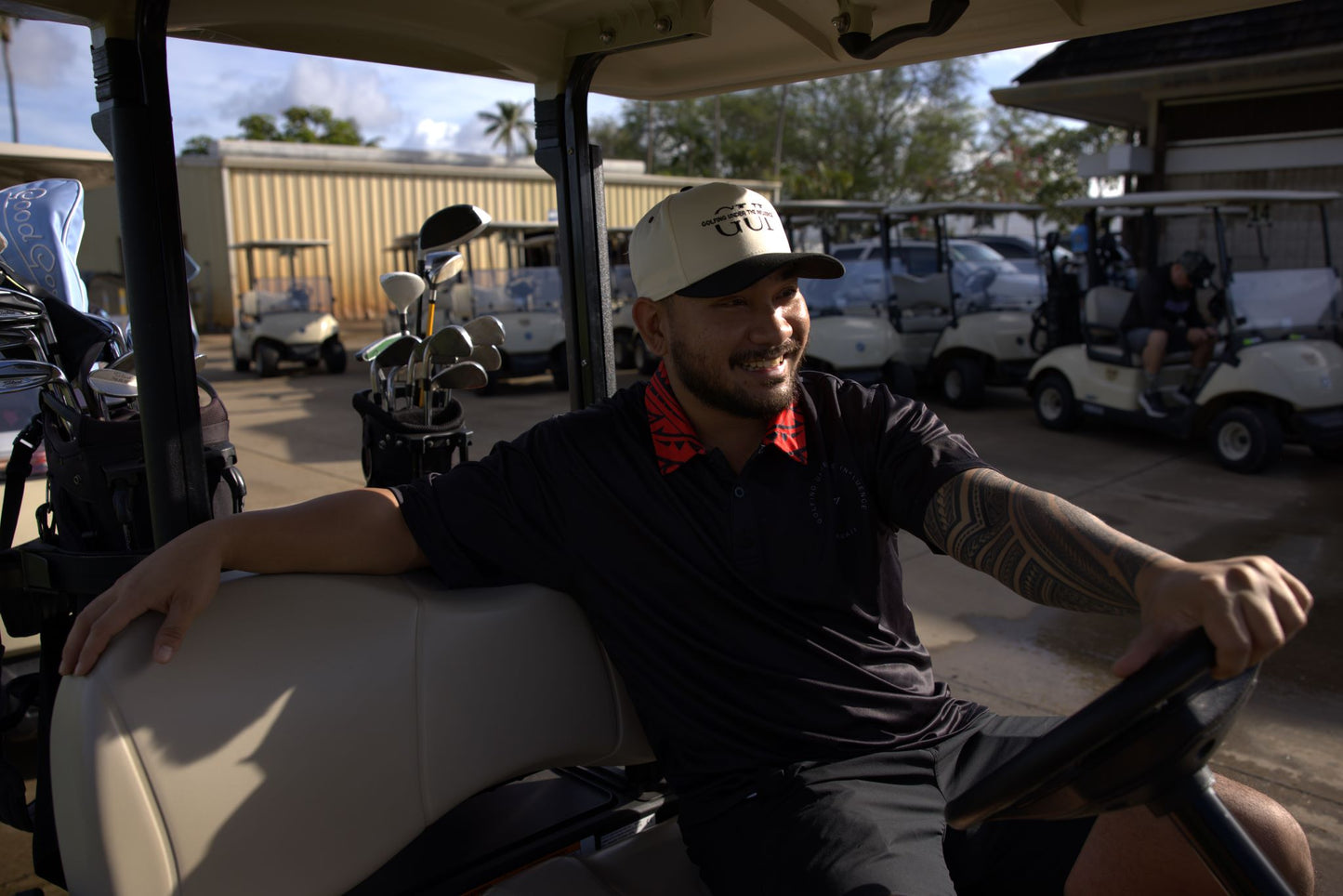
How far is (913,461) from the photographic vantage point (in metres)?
1.67

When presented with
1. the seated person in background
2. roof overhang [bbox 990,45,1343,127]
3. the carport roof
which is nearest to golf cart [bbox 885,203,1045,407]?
roof overhang [bbox 990,45,1343,127]

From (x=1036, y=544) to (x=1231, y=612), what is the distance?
44 cm

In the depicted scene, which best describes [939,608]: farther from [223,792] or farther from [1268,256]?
[1268,256]

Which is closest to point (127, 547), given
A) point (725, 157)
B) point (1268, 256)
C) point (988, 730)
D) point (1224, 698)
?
point (988, 730)

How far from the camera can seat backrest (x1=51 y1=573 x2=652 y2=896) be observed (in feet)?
4.05

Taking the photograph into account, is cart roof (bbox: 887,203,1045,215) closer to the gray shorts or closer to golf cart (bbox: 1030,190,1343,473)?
golf cart (bbox: 1030,190,1343,473)

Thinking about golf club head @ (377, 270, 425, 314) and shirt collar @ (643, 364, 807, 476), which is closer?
shirt collar @ (643, 364, 807, 476)

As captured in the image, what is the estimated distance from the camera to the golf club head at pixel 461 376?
2.41 m

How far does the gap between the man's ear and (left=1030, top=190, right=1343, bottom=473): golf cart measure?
5.99 meters

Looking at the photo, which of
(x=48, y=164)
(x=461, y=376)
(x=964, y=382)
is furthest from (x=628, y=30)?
(x=964, y=382)

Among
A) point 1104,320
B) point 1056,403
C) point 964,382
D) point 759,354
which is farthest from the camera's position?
point 964,382

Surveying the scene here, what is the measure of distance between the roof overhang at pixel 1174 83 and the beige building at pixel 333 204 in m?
8.48

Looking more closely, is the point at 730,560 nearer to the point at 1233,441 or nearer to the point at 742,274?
the point at 742,274

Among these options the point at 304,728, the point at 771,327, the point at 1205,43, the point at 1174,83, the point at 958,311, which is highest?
the point at 1205,43
